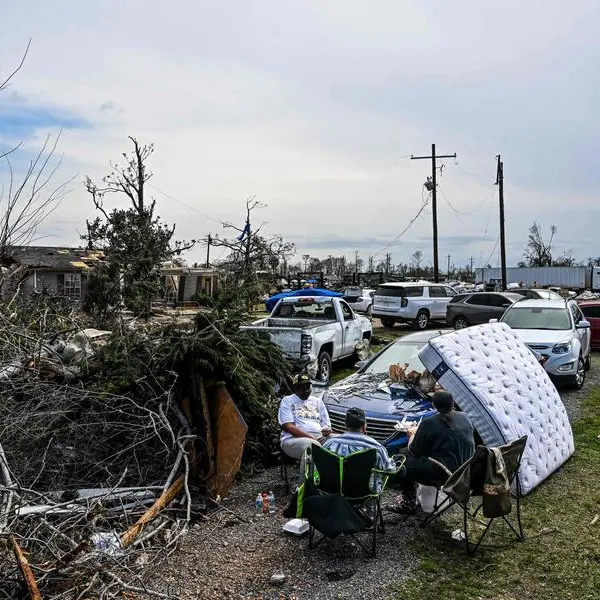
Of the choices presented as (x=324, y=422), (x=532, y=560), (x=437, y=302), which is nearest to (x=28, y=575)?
(x=324, y=422)

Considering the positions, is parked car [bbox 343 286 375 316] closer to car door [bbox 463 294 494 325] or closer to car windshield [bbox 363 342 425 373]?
car door [bbox 463 294 494 325]

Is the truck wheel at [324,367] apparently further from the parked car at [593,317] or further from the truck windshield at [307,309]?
the parked car at [593,317]

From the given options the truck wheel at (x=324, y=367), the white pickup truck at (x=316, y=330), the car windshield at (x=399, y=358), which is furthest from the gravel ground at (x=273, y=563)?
the truck wheel at (x=324, y=367)

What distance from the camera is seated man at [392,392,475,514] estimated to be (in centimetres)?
516

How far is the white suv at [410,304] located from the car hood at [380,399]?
13080 millimetres

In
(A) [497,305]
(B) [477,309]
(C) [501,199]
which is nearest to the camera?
(B) [477,309]

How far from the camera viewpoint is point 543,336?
11.6 m

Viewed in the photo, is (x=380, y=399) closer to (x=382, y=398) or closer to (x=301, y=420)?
(x=382, y=398)

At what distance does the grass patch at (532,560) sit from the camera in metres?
4.20

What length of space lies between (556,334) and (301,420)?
725 cm

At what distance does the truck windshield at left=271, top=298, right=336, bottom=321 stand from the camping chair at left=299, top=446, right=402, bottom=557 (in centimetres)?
814

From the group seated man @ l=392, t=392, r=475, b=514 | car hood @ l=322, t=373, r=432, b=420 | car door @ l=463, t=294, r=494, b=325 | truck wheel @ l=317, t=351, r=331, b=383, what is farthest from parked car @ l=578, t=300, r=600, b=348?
seated man @ l=392, t=392, r=475, b=514

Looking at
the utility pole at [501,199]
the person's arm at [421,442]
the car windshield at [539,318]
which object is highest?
the utility pole at [501,199]

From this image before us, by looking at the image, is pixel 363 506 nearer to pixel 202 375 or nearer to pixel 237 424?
pixel 237 424
